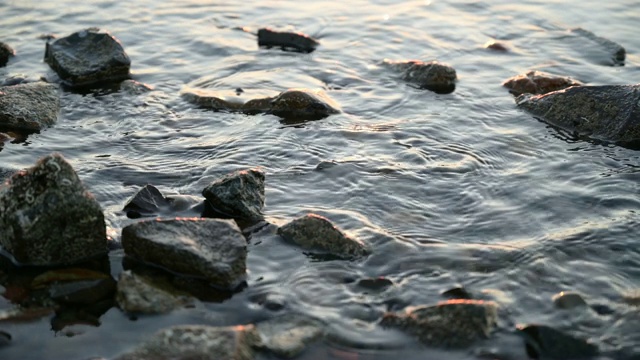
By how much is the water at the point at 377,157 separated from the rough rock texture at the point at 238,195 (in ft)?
0.57

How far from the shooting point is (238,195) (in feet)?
21.6

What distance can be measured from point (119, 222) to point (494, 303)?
3.04 meters

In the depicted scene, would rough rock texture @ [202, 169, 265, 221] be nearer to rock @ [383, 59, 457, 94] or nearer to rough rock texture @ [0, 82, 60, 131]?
rough rock texture @ [0, 82, 60, 131]

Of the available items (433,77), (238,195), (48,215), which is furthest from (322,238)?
(433,77)

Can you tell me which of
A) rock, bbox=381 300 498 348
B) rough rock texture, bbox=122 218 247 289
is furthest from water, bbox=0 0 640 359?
rough rock texture, bbox=122 218 247 289

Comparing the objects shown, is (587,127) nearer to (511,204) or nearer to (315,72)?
(511,204)

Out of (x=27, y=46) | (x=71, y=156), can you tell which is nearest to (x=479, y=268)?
(x=71, y=156)

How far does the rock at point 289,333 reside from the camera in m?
5.02

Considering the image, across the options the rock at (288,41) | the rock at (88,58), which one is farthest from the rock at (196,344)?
the rock at (288,41)

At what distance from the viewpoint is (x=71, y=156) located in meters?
7.82

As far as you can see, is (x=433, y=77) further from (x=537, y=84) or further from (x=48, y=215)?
(x=48, y=215)

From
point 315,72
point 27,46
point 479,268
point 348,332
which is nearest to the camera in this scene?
point 348,332

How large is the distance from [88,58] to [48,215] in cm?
475

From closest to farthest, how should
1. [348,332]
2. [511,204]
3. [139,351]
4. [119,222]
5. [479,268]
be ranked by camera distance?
[139,351] < [348,332] < [479,268] < [119,222] < [511,204]
